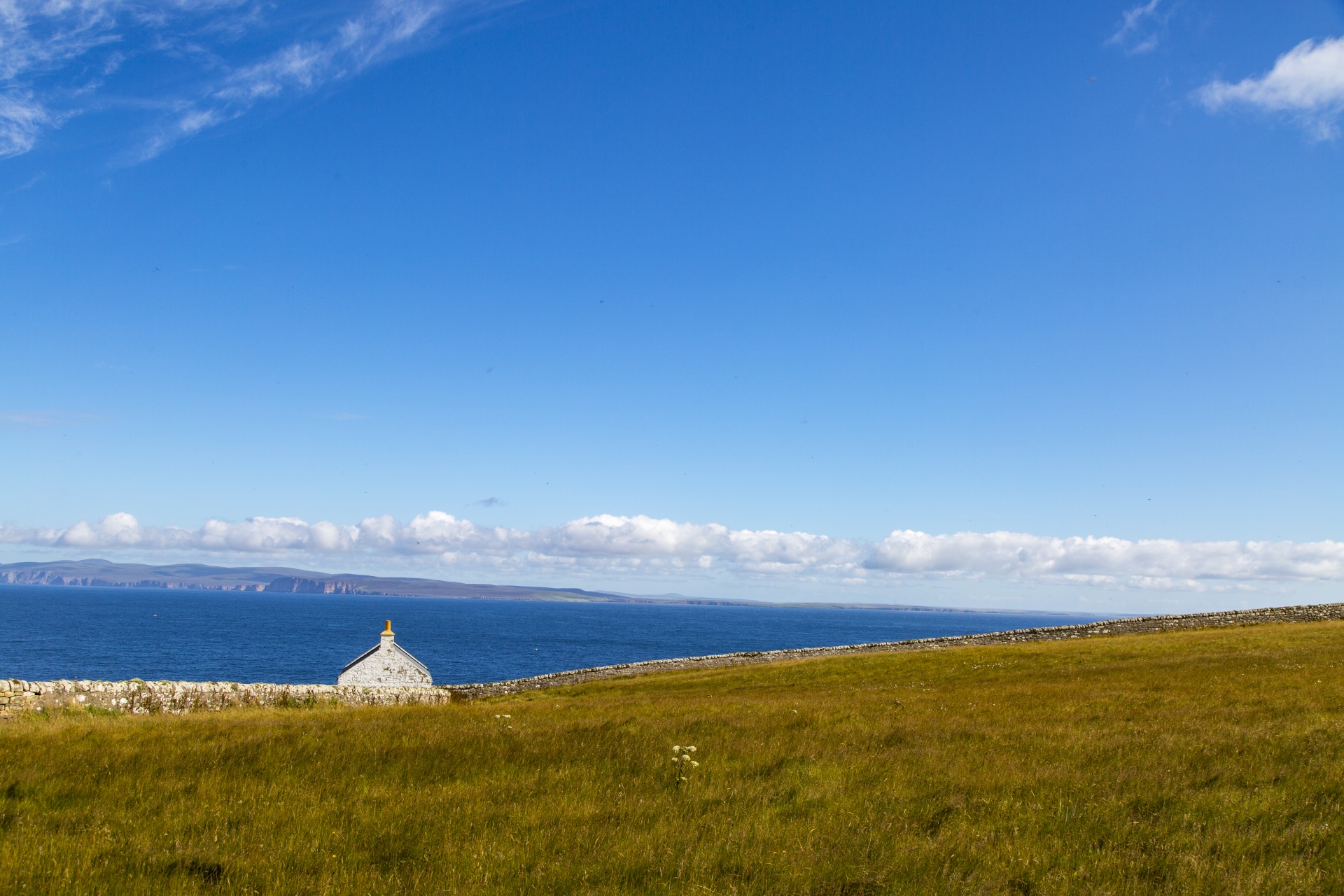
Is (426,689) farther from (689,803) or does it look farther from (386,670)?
(689,803)

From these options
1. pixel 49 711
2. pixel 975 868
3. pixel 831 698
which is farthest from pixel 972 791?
pixel 49 711

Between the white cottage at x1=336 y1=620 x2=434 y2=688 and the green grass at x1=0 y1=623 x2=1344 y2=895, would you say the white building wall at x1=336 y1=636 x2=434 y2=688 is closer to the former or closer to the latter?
the white cottage at x1=336 y1=620 x2=434 y2=688

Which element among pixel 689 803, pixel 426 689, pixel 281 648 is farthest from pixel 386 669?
pixel 281 648

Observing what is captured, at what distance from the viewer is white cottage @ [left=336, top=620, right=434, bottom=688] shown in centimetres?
3491

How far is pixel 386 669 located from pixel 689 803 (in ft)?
101

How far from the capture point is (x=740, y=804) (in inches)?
339

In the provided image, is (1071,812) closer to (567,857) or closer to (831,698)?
(567,857)

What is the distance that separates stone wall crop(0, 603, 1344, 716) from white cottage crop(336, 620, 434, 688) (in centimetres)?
169

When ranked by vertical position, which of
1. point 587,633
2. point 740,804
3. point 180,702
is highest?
point 740,804

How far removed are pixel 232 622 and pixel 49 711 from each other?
203m

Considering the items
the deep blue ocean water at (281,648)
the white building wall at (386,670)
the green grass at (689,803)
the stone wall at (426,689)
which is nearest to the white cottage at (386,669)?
Result: the white building wall at (386,670)

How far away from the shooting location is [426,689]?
103 ft

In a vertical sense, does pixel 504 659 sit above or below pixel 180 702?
below

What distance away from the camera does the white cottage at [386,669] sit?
34906mm
